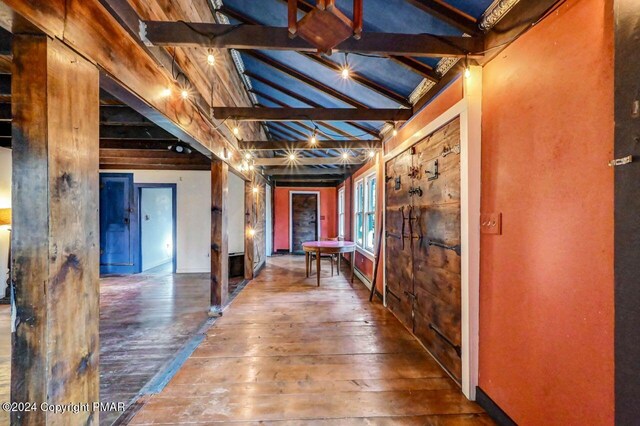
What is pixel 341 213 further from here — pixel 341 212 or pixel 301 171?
pixel 301 171

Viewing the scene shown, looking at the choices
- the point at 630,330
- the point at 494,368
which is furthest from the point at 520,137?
the point at 494,368

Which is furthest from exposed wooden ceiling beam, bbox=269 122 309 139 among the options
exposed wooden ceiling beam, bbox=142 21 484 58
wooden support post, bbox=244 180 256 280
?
→ exposed wooden ceiling beam, bbox=142 21 484 58

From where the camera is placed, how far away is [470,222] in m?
1.73

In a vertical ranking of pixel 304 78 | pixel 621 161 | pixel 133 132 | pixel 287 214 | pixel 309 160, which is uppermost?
pixel 304 78

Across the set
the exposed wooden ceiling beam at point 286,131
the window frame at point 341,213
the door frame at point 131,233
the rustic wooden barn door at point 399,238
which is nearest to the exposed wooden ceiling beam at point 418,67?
the rustic wooden barn door at point 399,238

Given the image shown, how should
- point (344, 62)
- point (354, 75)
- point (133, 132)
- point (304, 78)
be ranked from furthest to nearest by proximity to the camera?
point (133, 132) < point (304, 78) < point (354, 75) < point (344, 62)

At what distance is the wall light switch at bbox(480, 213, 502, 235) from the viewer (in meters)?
1.58

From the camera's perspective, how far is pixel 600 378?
1.04 m

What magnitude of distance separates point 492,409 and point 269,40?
2531mm

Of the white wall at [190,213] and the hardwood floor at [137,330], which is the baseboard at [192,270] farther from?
the hardwood floor at [137,330]

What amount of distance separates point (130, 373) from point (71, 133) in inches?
74.7

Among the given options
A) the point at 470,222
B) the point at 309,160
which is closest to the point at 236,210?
the point at 309,160

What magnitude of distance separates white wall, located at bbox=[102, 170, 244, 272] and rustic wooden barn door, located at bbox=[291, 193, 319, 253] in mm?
3137
